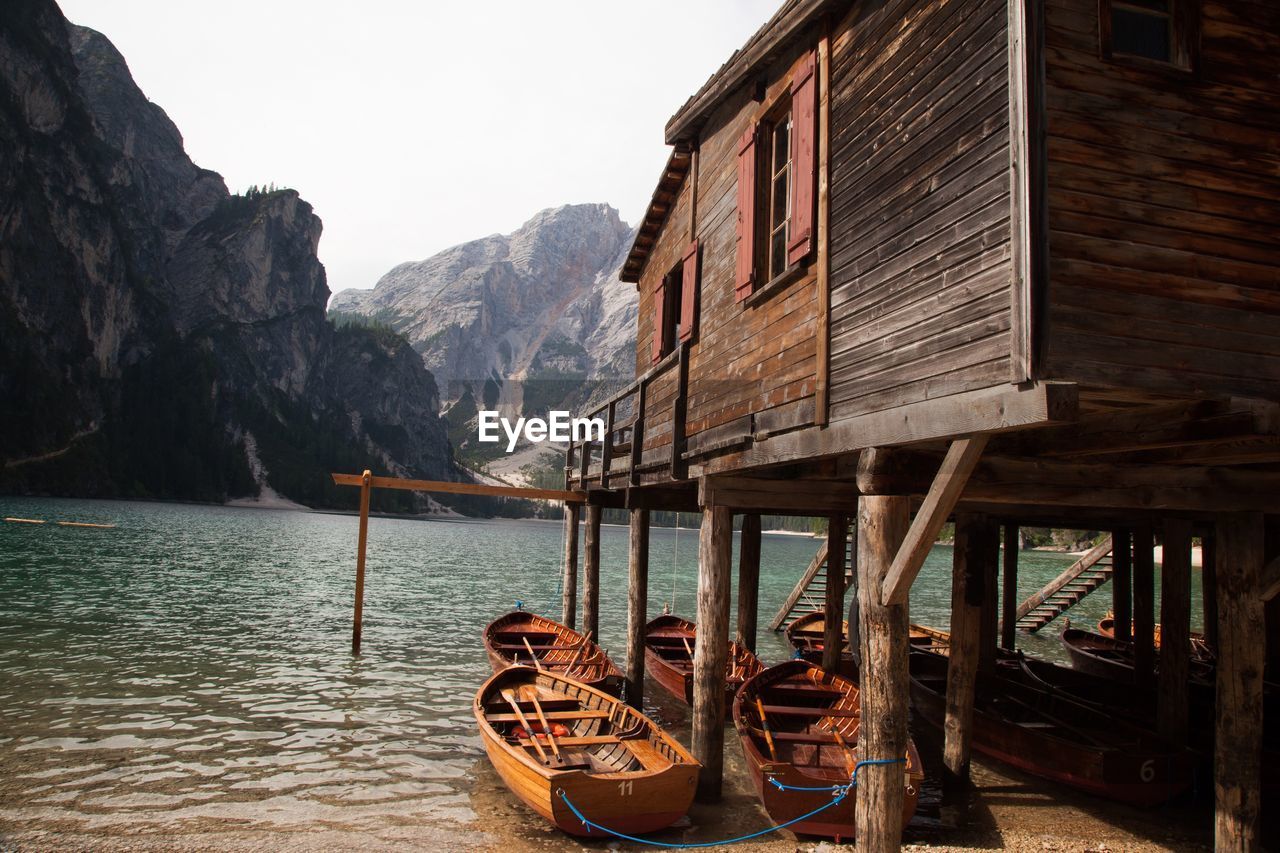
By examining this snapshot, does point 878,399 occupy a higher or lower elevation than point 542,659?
higher

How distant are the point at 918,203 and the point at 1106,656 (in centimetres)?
1602

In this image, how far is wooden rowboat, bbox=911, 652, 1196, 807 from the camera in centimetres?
973

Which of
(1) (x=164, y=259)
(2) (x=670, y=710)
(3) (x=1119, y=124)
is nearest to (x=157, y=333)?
(1) (x=164, y=259)

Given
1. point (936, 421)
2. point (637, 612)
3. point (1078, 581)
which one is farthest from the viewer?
point (1078, 581)

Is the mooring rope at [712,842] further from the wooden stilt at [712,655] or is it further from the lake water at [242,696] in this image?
the wooden stilt at [712,655]

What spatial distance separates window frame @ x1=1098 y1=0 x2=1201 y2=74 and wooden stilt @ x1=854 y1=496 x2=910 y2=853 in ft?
11.6

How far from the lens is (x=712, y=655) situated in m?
10.1

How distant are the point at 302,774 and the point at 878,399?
9.15 m

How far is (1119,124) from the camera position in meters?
5.46

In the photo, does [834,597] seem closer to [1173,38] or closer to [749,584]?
[749,584]

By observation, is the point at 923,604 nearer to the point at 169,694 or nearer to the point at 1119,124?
the point at 169,694

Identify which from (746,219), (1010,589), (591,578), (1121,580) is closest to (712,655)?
(746,219)

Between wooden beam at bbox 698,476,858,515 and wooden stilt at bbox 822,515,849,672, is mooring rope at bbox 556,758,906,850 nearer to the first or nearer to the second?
wooden beam at bbox 698,476,858,515

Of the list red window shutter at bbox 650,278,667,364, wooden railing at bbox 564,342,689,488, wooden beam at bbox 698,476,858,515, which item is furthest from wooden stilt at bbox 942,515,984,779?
red window shutter at bbox 650,278,667,364
